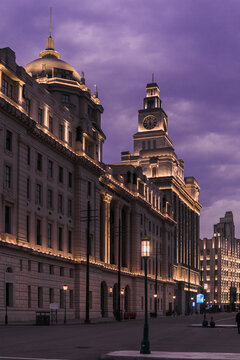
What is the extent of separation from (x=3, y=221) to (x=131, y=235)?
5301 cm

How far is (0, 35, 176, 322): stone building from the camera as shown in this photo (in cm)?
5647

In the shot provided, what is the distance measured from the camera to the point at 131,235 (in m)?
105

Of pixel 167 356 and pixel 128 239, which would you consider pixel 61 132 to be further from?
pixel 167 356

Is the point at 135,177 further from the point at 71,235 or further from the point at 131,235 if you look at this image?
the point at 71,235

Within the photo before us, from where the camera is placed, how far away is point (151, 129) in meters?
174

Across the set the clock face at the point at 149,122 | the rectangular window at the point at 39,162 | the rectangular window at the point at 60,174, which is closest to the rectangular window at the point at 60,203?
the rectangular window at the point at 60,174

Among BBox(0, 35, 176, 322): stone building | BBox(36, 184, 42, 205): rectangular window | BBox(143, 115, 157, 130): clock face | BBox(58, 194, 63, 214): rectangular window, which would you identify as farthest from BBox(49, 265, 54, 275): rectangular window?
BBox(143, 115, 157, 130): clock face

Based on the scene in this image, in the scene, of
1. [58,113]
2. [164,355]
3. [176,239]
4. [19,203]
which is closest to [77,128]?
[58,113]

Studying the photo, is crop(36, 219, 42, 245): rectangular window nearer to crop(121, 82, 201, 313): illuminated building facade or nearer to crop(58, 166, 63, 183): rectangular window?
crop(58, 166, 63, 183): rectangular window

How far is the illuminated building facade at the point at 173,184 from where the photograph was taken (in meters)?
154

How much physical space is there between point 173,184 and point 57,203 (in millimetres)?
87729

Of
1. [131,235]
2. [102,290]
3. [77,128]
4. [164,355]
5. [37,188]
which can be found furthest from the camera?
[131,235]

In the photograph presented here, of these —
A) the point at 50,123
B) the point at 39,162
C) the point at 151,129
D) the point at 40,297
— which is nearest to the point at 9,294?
the point at 40,297

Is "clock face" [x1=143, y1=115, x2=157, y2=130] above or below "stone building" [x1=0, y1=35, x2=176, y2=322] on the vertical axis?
above
